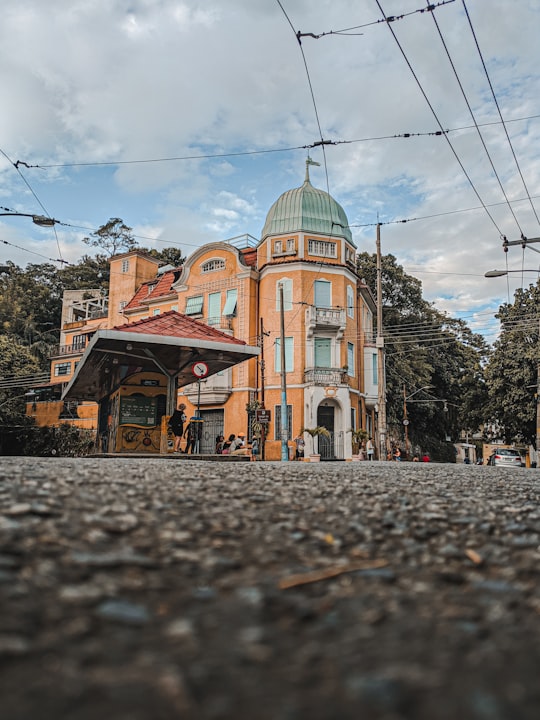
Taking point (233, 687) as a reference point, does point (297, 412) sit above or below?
above

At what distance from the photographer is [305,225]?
36.4 m

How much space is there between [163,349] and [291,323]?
1968 cm

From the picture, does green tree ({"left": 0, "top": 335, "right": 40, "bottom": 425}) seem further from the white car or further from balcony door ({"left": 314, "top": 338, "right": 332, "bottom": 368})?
the white car

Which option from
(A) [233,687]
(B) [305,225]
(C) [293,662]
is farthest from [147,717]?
(B) [305,225]

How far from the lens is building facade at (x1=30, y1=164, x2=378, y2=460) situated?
3459cm

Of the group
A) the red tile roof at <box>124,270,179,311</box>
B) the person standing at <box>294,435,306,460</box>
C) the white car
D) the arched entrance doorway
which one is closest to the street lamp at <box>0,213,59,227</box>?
the person standing at <box>294,435,306,460</box>

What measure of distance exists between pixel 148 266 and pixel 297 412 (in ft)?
64.1

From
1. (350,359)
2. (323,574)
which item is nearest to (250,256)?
(350,359)

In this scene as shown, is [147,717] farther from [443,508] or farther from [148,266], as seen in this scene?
[148,266]

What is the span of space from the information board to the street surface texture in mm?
14693

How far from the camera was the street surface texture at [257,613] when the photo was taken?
1.72m

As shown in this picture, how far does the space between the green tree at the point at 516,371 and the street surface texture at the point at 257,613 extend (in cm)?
3238

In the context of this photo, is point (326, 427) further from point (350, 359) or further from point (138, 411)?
point (138, 411)

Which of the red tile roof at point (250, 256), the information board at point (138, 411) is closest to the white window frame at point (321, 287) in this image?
the red tile roof at point (250, 256)
